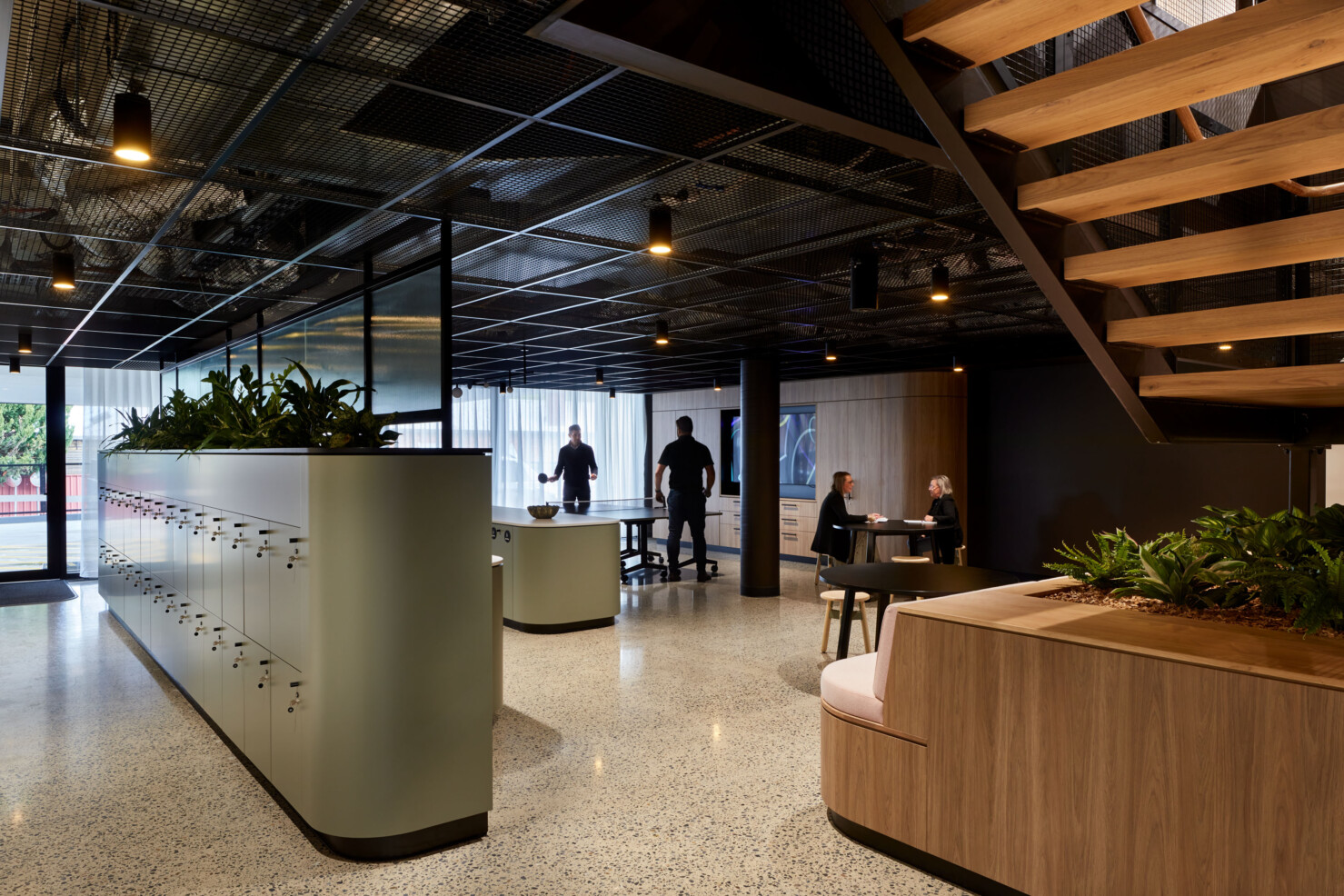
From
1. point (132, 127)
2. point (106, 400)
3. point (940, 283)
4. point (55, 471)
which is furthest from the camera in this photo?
point (106, 400)

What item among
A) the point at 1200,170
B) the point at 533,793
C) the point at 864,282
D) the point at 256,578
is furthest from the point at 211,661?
the point at 1200,170

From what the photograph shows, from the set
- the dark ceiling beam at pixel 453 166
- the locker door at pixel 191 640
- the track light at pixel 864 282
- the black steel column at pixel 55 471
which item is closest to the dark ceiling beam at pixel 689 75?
the dark ceiling beam at pixel 453 166

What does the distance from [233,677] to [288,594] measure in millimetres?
1065

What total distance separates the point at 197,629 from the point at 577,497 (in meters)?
5.76

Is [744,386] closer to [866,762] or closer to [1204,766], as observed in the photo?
[866,762]

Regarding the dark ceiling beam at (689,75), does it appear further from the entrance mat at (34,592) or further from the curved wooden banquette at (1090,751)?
the entrance mat at (34,592)

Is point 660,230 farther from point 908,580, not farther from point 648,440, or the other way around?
point 648,440

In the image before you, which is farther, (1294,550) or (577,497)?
(577,497)

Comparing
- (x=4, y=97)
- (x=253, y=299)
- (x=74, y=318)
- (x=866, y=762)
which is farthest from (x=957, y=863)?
(x=74, y=318)

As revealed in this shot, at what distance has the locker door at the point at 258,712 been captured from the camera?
3627 millimetres

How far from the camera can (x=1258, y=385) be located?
9.47 feet

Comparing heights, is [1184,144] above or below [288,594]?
above

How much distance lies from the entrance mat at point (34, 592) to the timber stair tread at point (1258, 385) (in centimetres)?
976

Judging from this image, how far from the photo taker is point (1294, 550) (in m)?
3.03
